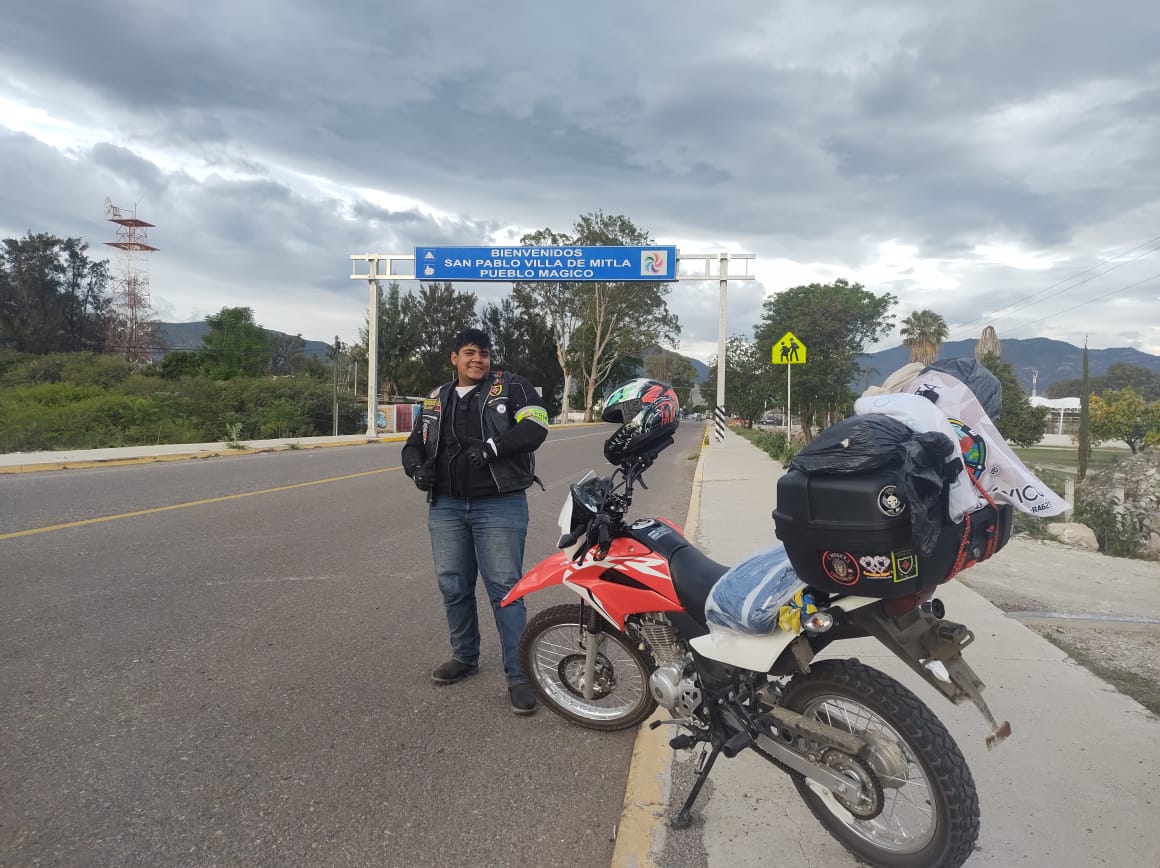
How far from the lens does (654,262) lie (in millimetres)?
24875

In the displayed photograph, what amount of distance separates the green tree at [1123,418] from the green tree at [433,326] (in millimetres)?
42787

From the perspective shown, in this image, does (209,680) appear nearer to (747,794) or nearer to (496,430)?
(496,430)

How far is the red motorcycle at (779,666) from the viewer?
209 centimetres

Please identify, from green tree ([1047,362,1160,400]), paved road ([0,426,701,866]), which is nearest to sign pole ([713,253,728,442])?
paved road ([0,426,701,866])

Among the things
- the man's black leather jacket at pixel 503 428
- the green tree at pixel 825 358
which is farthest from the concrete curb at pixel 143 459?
the green tree at pixel 825 358

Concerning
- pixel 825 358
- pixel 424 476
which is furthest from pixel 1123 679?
pixel 825 358

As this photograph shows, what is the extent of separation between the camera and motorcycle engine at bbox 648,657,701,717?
2.62 m

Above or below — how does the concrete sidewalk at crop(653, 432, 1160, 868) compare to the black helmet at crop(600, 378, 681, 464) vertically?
below

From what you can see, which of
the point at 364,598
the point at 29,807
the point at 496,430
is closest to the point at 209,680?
the point at 29,807

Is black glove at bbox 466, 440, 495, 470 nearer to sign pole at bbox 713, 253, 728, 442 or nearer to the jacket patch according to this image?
the jacket patch

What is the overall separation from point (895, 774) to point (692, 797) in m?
0.69

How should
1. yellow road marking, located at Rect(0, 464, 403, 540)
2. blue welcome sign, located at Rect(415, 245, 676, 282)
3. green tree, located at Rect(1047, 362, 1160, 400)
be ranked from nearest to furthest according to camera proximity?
1. yellow road marking, located at Rect(0, 464, 403, 540)
2. blue welcome sign, located at Rect(415, 245, 676, 282)
3. green tree, located at Rect(1047, 362, 1160, 400)

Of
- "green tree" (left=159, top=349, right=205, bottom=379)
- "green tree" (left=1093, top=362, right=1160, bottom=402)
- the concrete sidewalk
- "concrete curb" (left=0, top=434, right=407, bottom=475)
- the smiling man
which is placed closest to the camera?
the concrete sidewalk

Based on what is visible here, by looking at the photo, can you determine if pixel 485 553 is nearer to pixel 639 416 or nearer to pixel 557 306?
pixel 639 416
